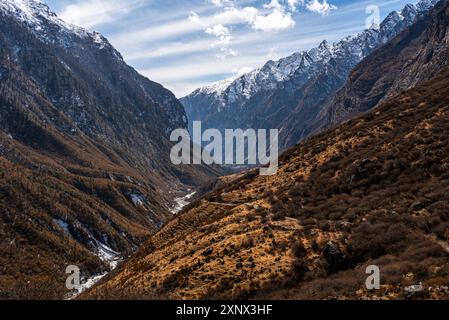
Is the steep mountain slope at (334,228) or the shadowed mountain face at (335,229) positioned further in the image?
the steep mountain slope at (334,228)

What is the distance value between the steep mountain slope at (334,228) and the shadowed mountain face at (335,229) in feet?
0.47

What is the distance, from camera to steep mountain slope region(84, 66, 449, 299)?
37781mm

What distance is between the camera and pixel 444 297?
28062 millimetres

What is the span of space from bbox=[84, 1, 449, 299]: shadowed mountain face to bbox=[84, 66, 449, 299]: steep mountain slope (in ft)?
0.47

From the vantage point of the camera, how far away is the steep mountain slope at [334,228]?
37781mm

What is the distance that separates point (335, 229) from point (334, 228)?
0.26 m

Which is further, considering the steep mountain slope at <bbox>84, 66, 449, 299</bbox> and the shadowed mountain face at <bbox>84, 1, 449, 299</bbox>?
the steep mountain slope at <bbox>84, 66, 449, 299</bbox>

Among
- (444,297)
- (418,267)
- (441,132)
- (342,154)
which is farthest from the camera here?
(342,154)

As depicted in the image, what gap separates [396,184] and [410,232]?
1206 centimetres

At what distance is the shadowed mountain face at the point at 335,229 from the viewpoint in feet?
123

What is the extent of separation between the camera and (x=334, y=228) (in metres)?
48.3

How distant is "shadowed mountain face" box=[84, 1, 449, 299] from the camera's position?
37.6 meters

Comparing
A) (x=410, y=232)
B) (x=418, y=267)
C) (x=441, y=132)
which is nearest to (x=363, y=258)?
→ (x=410, y=232)

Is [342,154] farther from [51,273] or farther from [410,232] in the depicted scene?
[51,273]
